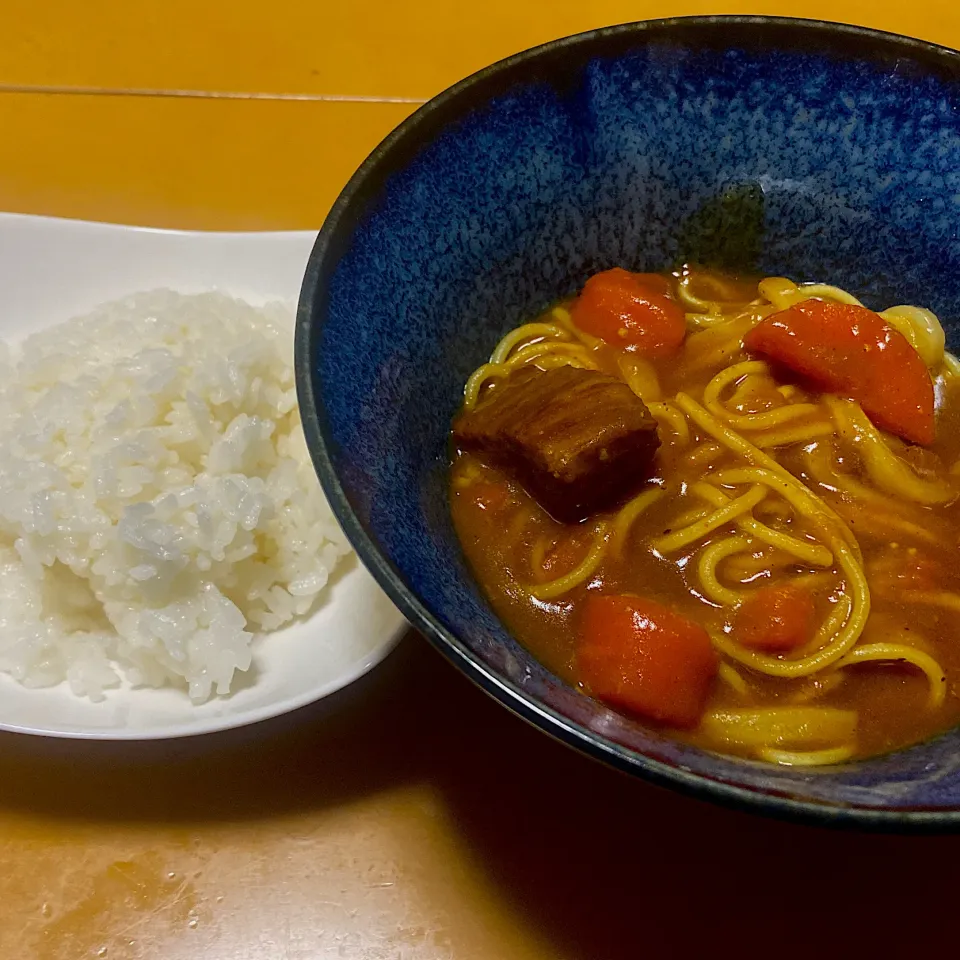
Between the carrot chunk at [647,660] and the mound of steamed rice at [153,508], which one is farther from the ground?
A: the carrot chunk at [647,660]

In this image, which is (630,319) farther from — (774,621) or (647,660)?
(647,660)

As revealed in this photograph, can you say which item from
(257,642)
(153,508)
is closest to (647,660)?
(257,642)

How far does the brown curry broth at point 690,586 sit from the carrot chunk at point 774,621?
4 centimetres

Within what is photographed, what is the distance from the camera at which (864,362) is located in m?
2.08

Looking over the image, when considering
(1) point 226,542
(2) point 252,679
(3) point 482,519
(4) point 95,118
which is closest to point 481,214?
(3) point 482,519

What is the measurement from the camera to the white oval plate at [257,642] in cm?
178

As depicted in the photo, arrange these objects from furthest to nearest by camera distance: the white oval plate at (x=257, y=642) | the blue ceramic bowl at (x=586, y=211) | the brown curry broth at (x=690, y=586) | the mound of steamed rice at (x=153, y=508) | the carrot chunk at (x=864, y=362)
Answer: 1. the carrot chunk at (x=864, y=362)
2. the mound of steamed rice at (x=153, y=508)
3. the white oval plate at (x=257, y=642)
4. the brown curry broth at (x=690, y=586)
5. the blue ceramic bowl at (x=586, y=211)

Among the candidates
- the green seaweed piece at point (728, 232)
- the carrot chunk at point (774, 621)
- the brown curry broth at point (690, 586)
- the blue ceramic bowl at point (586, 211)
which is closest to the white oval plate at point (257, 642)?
the brown curry broth at point (690, 586)

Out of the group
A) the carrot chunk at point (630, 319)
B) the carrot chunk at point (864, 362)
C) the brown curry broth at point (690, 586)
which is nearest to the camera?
the brown curry broth at point (690, 586)

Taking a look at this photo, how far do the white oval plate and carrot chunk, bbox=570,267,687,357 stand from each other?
82 centimetres

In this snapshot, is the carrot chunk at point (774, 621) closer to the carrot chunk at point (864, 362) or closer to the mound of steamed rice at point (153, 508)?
the carrot chunk at point (864, 362)

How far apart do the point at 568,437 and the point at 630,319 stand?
0.58 metres

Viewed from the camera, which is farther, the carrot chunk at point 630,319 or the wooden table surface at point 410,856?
the carrot chunk at point 630,319

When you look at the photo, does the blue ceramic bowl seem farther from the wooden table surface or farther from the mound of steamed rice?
the mound of steamed rice
